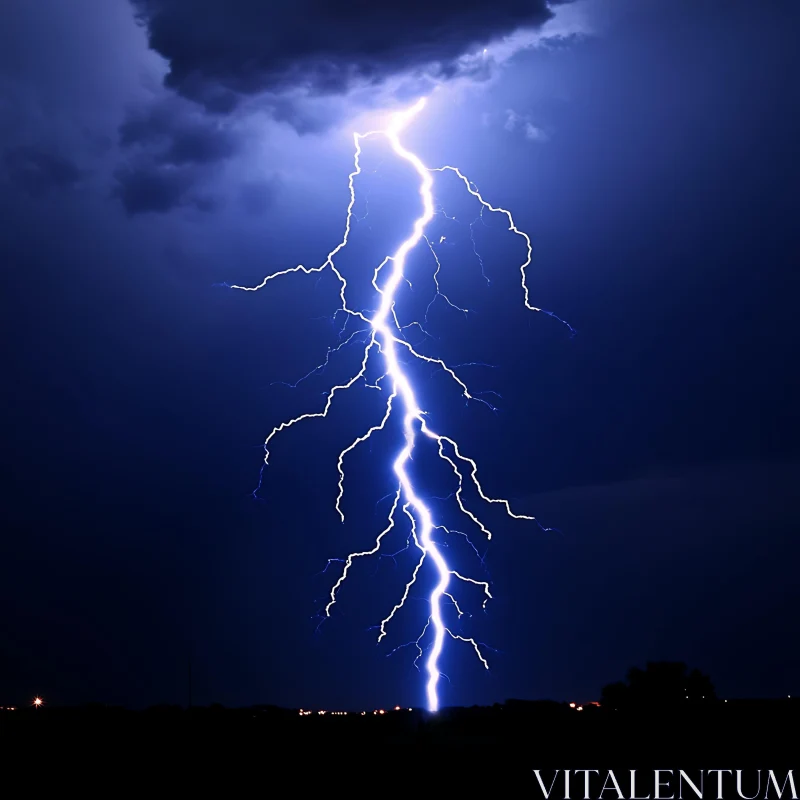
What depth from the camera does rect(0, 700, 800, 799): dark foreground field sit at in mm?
13125

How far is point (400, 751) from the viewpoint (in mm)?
15156

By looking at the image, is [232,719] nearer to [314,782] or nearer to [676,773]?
[314,782]

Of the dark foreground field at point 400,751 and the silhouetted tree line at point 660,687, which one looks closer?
the dark foreground field at point 400,751

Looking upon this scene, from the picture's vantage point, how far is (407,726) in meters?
18.1

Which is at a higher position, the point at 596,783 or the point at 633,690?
the point at 633,690

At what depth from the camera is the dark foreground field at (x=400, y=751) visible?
13.1 metres

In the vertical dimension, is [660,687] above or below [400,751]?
above

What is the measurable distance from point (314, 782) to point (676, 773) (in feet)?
14.5

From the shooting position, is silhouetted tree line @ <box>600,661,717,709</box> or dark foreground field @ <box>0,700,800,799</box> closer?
dark foreground field @ <box>0,700,800,799</box>

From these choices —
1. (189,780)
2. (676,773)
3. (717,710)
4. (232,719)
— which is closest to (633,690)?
(717,710)

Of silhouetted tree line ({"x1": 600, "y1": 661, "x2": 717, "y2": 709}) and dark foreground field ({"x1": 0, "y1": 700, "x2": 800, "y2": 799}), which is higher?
silhouetted tree line ({"x1": 600, "y1": 661, "x2": 717, "y2": 709})

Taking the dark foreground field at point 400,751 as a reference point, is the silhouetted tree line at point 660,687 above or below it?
above

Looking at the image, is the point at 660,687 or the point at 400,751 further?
the point at 660,687

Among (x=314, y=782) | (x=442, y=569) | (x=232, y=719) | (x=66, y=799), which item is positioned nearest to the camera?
(x=66, y=799)
